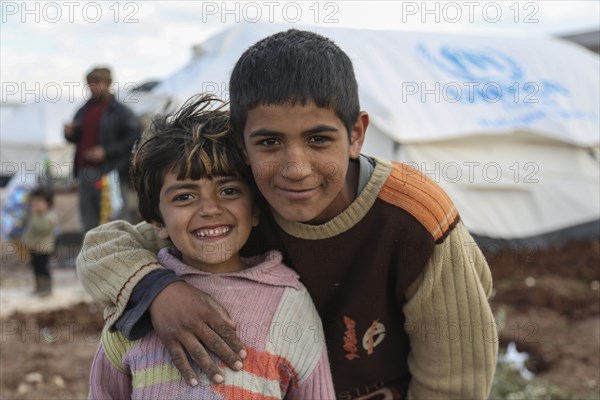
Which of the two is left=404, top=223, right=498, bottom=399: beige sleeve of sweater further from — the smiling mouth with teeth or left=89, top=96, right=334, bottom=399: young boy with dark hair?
the smiling mouth with teeth

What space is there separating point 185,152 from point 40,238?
13.3 ft

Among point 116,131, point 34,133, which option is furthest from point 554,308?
point 34,133

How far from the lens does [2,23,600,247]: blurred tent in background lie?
193 inches

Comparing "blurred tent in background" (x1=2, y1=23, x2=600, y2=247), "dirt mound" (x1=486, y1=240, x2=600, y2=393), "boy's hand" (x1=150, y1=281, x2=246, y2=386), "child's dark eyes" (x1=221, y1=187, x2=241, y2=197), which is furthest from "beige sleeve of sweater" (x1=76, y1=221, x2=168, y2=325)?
"blurred tent in background" (x1=2, y1=23, x2=600, y2=247)

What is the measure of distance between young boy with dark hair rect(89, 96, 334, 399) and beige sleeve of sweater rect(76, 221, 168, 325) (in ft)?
0.23

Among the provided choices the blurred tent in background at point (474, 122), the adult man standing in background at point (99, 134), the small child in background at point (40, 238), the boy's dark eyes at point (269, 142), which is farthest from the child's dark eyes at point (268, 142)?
the small child in background at point (40, 238)

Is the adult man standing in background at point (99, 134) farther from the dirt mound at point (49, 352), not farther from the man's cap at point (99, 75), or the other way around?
the dirt mound at point (49, 352)

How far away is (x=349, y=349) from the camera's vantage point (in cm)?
156

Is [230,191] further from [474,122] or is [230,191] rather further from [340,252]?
[474,122]

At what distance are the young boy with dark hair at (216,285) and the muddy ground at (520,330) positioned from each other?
1.91 meters

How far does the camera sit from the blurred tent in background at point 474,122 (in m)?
4.91

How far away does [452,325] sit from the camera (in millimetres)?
1473

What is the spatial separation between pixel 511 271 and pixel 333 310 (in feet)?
11.6

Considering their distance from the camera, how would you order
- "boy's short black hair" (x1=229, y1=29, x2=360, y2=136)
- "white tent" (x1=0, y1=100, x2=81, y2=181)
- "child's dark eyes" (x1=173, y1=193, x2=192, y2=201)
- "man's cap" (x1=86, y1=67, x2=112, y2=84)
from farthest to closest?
"white tent" (x1=0, y1=100, x2=81, y2=181)
"man's cap" (x1=86, y1=67, x2=112, y2=84)
"child's dark eyes" (x1=173, y1=193, x2=192, y2=201)
"boy's short black hair" (x1=229, y1=29, x2=360, y2=136)
